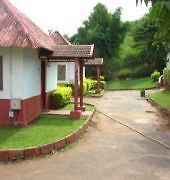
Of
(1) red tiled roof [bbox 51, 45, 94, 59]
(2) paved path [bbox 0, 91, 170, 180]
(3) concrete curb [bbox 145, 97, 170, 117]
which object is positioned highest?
(1) red tiled roof [bbox 51, 45, 94, 59]

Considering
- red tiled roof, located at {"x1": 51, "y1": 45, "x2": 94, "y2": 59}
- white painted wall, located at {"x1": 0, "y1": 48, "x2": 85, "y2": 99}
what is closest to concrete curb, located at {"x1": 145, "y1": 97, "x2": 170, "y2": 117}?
red tiled roof, located at {"x1": 51, "y1": 45, "x2": 94, "y2": 59}

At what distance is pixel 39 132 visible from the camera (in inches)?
426

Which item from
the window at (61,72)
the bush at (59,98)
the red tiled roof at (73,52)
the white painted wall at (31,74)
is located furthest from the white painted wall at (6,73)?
the window at (61,72)

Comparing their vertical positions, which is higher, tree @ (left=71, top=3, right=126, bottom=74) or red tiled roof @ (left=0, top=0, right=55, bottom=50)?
tree @ (left=71, top=3, right=126, bottom=74)

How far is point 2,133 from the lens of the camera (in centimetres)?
1071

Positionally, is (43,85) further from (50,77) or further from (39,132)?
(39,132)

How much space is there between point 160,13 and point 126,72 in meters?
42.5

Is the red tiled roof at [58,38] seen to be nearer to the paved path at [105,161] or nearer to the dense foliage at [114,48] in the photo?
the paved path at [105,161]

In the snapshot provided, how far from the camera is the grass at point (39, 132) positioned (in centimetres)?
939

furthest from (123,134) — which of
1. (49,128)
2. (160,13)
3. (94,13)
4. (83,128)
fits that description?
(94,13)

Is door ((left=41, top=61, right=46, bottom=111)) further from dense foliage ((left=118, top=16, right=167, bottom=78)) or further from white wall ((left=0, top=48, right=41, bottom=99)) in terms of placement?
dense foliage ((left=118, top=16, right=167, bottom=78))

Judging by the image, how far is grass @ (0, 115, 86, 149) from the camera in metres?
9.39

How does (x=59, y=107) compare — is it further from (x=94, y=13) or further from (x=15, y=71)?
(x=94, y=13)

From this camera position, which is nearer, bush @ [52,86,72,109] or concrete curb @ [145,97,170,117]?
bush @ [52,86,72,109]
